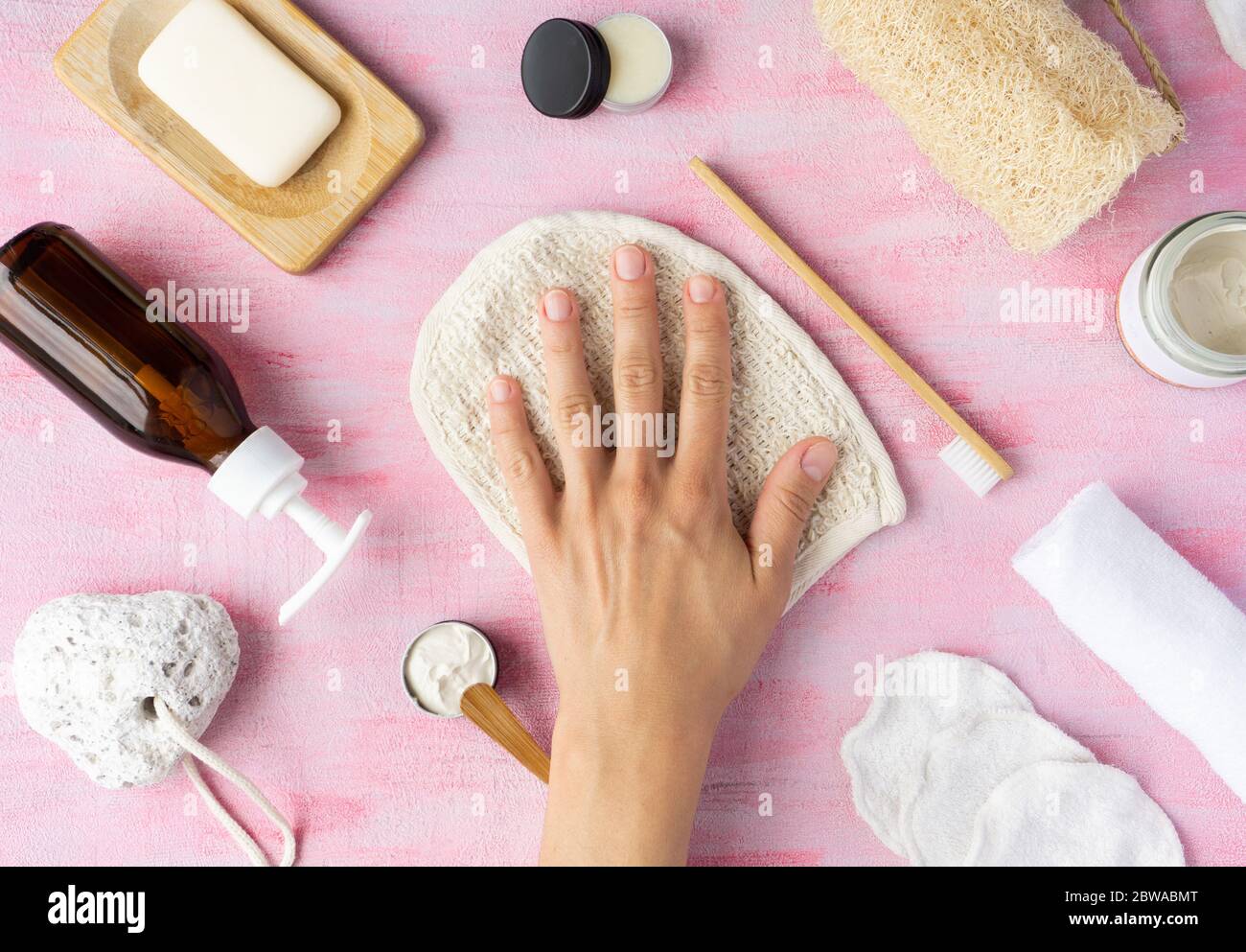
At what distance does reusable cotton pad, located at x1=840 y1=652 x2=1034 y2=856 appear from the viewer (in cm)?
63

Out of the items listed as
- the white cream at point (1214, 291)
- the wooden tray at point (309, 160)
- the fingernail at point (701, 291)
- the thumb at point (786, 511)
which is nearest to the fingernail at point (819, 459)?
the thumb at point (786, 511)

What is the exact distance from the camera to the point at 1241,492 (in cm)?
63

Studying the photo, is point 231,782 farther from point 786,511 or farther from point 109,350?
point 786,511

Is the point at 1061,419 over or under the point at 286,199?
under

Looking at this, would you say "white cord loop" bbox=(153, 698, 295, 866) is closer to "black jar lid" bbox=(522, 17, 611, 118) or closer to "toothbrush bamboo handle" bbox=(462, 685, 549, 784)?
"toothbrush bamboo handle" bbox=(462, 685, 549, 784)

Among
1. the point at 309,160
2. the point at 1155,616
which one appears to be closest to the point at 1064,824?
the point at 1155,616

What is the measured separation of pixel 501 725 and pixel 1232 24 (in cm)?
72

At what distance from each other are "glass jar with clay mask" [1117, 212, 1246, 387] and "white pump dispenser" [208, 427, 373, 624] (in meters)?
0.56

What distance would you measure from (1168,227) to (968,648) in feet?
1.13

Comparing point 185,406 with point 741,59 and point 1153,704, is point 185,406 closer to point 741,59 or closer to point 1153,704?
point 741,59

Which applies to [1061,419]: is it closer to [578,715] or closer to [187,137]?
[578,715]
